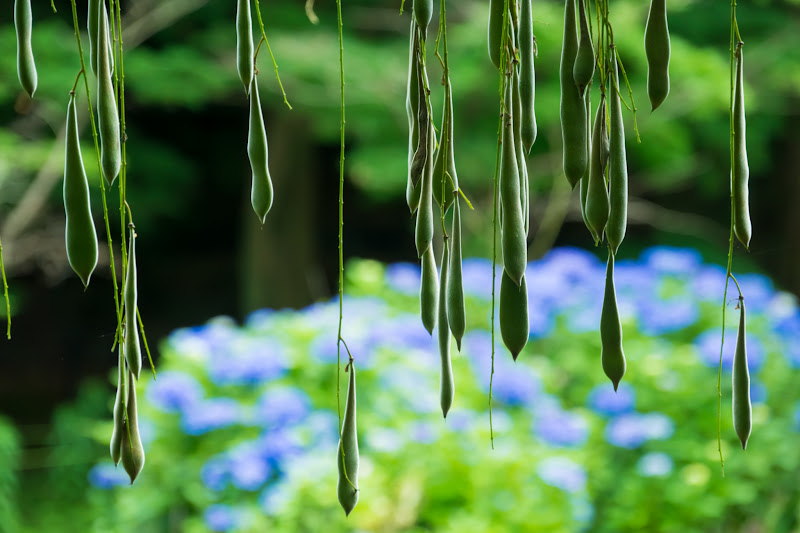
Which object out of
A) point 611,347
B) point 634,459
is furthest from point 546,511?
point 611,347

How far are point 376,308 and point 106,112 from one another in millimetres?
1810

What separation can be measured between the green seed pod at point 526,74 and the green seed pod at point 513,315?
0.05 meters

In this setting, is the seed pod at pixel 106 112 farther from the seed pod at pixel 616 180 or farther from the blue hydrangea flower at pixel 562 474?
the blue hydrangea flower at pixel 562 474

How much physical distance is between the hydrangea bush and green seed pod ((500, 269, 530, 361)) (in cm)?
102

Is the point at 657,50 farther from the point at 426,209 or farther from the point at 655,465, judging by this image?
the point at 655,465

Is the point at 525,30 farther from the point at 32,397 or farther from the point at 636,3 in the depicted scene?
the point at 32,397

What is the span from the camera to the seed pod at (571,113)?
1.02 feet

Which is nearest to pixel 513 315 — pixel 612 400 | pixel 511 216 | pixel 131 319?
pixel 511 216

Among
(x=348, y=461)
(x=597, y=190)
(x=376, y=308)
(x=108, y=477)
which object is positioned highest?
(x=597, y=190)

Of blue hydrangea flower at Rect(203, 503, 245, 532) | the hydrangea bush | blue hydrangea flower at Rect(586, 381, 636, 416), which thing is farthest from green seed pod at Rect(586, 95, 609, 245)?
blue hydrangea flower at Rect(586, 381, 636, 416)

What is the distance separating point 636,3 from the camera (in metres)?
2.90

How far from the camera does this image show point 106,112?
12.6 inches

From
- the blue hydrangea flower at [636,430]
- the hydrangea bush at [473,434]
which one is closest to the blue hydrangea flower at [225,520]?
the hydrangea bush at [473,434]

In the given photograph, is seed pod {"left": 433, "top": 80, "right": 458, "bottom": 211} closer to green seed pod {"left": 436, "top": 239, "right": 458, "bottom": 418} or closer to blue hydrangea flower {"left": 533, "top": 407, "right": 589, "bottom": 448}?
green seed pod {"left": 436, "top": 239, "right": 458, "bottom": 418}
